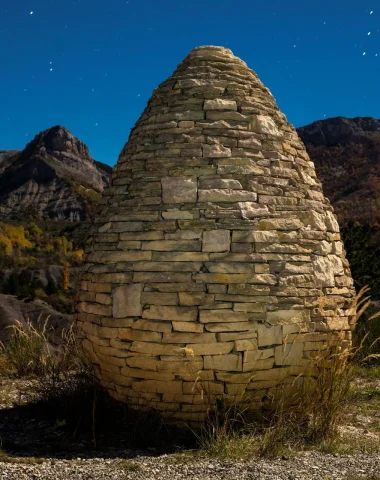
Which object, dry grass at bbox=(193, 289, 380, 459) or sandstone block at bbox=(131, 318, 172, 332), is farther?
sandstone block at bbox=(131, 318, 172, 332)

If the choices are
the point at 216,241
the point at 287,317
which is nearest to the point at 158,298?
the point at 216,241

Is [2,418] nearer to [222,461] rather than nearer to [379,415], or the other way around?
[222,461]

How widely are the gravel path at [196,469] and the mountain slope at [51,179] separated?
40.8 metres

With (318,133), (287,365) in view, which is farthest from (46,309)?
(318,133)

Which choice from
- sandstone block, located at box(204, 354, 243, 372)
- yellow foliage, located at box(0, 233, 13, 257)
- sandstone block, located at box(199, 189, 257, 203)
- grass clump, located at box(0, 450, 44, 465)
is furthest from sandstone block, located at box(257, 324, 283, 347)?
yellow foliage, located at box(0, 233, 13, 257)

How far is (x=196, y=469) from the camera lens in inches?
153

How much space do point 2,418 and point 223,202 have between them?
3.43 m

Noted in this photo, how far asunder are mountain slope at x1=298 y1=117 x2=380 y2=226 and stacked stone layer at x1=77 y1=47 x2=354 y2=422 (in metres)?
25.0

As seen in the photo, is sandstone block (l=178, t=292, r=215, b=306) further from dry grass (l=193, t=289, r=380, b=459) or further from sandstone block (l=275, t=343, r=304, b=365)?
dry grass (l=193, t=289, r=380, b=459)

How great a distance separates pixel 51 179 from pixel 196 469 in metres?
52.3

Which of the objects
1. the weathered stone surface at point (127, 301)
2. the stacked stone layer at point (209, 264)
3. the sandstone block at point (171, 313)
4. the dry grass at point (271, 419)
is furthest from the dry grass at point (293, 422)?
the weathered stone surface at point (127, 301)

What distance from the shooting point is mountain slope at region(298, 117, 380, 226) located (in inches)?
1357

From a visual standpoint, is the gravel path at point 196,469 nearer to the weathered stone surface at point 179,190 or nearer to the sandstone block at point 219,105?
the weathered stone surface at point 179,190

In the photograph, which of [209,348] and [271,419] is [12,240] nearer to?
[209,348]
